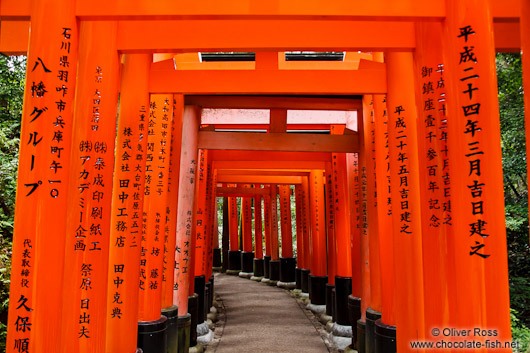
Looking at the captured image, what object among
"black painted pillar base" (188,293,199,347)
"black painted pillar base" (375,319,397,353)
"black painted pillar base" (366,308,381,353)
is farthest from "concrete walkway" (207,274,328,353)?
"black painted pillar base" (375,319,397,353)

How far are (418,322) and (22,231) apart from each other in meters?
3.38

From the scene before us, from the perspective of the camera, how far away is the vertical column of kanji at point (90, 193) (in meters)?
3.59

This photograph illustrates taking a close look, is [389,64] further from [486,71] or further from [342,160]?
[342,160]

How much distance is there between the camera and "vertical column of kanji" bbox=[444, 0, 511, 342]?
9.40 ft

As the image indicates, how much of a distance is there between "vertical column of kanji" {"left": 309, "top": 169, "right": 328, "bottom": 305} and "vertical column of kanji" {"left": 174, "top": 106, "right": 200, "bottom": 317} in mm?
4629

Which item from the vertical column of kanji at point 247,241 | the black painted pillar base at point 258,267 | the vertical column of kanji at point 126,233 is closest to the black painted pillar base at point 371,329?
the vertical column of kanji at point 126,233

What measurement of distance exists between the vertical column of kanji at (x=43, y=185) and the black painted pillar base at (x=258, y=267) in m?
15.4

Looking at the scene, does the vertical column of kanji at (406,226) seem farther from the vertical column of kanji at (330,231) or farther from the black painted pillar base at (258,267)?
the black painted pillar base at (258,267)

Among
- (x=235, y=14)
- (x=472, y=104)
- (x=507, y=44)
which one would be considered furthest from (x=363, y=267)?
(x=235, y=14)

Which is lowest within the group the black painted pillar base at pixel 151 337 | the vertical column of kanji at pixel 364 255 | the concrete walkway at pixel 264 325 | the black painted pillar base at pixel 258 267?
the concrete walkway at pixel 264 325

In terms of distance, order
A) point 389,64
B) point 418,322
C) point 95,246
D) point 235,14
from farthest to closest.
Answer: point 389,64 → point 418,322 → point 95,246 → point 235,14

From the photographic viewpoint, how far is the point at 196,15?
323cm

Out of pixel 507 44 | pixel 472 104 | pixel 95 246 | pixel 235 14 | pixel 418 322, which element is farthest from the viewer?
pixel 507 44

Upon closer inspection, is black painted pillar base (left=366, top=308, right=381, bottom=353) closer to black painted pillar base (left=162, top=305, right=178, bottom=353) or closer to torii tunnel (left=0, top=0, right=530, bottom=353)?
torii tunnel (left=0, top=0, right=530, bottom=353)
